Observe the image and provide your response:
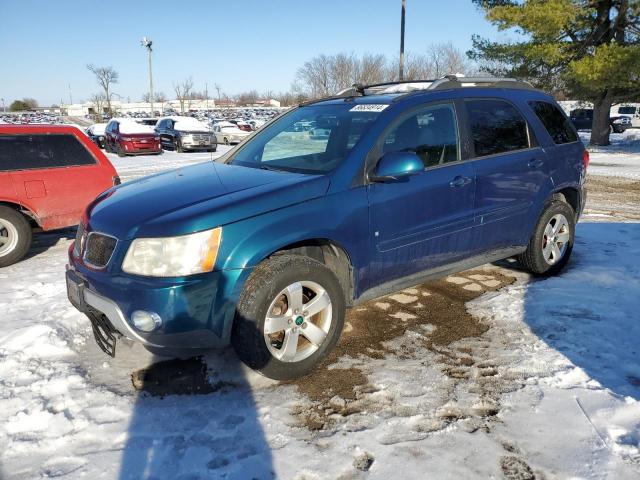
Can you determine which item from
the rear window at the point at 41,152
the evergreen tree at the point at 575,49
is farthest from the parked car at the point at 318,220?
the evergreen tree at the point at 575,49

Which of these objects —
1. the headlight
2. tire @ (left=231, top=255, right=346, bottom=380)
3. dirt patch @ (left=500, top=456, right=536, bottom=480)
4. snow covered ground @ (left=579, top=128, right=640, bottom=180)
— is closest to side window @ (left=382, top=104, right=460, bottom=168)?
tire @ (left=231, top=255, right=346, bottom=380)

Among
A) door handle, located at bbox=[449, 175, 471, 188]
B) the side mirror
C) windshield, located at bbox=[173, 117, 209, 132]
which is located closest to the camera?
the side mirror

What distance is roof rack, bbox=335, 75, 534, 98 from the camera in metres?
4.04

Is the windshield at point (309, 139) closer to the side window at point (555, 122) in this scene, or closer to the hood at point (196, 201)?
the hood at point (196, 201)

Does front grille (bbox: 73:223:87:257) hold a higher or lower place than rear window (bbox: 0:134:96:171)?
lower

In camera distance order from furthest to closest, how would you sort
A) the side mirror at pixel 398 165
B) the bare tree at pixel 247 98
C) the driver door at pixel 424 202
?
the bare tree at pixel 247 98, the driver door at pixel 424 202, the side mirror at pixel 398 165

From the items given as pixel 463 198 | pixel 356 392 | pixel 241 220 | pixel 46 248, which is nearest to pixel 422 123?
pixel 463 198

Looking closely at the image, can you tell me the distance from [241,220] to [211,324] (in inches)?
24.3

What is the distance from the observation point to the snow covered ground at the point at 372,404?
242cm

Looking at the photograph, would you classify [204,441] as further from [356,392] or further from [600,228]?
[600,228]

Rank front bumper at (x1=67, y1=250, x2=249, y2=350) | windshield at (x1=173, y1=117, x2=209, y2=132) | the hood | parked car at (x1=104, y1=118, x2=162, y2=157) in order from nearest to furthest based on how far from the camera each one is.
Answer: front bumper at (x1=67, y1=250, x2=249, y2=350) < the hood < parked car at (x1=104, y1=118, x2=162, y2=157) < windshield at (x1=173, y1=117, x2=209, y2=132)

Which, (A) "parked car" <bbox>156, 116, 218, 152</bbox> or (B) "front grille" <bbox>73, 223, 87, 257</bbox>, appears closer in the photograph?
(B) "front grille" <bbox>73, 223, 87, 257</bbox>

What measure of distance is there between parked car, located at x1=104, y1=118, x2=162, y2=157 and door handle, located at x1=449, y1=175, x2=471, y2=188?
19.1m

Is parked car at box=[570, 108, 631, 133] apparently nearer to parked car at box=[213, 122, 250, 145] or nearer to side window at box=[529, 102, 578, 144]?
parked car at box=[213, 122, 250, 145]
